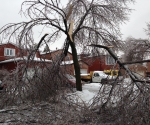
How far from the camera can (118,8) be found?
11.4 metres

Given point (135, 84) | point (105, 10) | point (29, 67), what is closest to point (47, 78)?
point (29, 67)

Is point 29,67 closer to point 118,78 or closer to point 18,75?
point 18,75

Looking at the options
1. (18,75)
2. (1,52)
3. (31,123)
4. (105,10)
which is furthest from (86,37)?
(1,52)

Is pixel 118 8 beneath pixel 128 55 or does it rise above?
above

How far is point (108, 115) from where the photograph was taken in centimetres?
617

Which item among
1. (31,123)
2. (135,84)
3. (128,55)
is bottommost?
(31,123)

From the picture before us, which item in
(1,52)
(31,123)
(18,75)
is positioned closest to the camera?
(31,123)

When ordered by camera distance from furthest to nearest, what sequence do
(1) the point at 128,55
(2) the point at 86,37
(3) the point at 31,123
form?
(1) the point at 128,55, (2) the point at 86,37, (3) the point at 31,123

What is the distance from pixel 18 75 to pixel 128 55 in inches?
514

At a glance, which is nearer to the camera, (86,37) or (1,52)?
(86,37)

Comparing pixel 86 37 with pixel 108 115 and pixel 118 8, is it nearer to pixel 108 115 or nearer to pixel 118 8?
pixel 118 8

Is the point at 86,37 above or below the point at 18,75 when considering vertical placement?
above

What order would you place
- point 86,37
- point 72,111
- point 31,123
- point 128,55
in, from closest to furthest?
1. point 31,123
2. point 72,111
3. point 86,37
4. point 128,55

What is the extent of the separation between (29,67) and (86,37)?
4.97 meters
